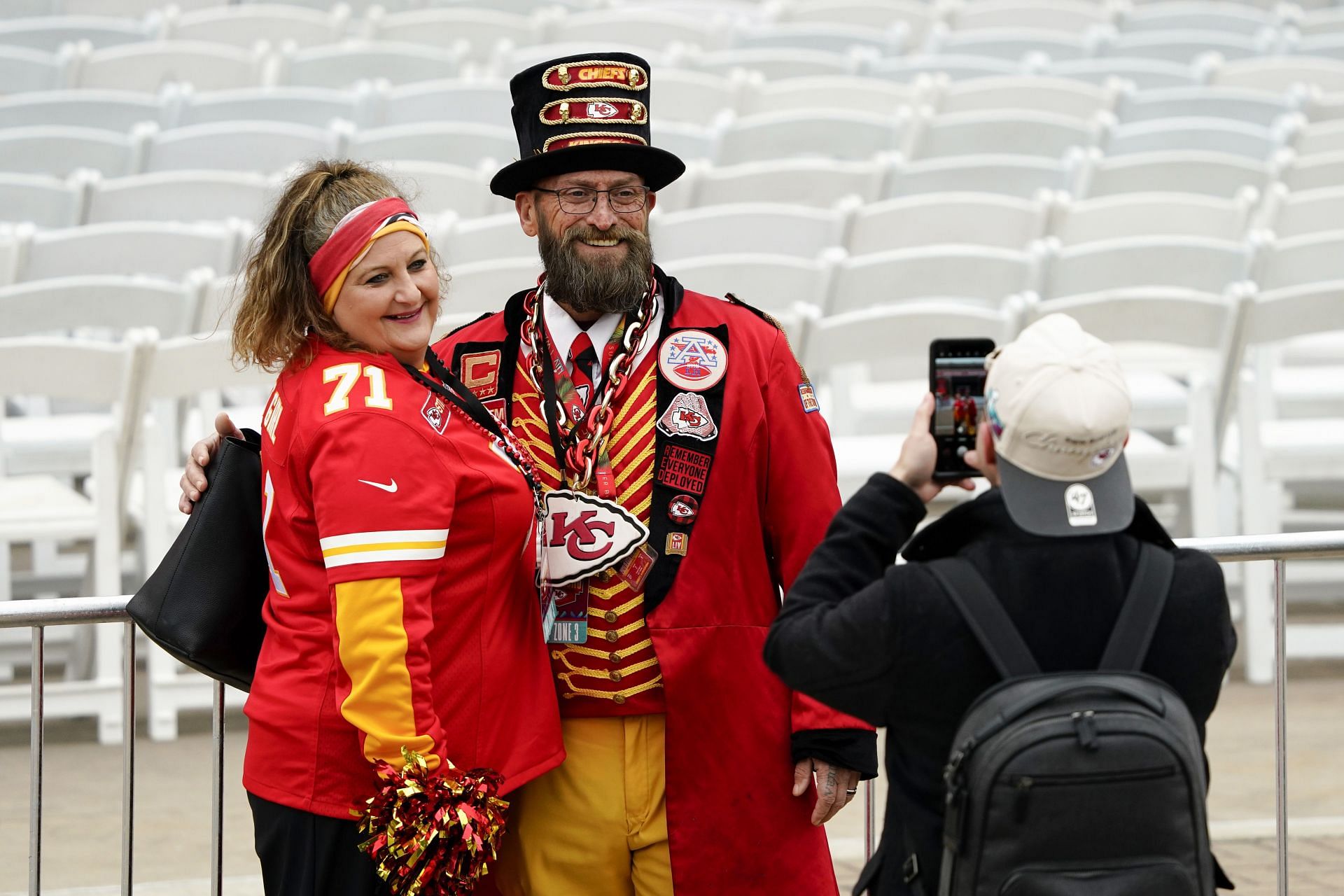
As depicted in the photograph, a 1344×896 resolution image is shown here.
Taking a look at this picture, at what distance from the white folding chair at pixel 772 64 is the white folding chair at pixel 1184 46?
2479 millimetres

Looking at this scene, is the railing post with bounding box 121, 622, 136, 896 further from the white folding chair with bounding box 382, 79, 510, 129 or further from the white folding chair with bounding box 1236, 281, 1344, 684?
the white folding chair with bounding box 382, 79, 510, 129

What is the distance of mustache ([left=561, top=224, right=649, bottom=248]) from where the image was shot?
2662mm

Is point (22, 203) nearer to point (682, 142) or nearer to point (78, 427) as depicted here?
point (78, 427)

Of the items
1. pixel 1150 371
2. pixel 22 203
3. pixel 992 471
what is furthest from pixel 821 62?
pixel 992 471

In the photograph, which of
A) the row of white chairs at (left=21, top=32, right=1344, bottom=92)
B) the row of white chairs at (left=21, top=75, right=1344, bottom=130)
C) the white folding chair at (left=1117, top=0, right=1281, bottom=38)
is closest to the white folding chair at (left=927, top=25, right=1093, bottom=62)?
the row of white chairs at (left=21, top=32, right=1344, bottom=92)

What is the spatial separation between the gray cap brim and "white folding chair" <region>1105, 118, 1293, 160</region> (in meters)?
7.12

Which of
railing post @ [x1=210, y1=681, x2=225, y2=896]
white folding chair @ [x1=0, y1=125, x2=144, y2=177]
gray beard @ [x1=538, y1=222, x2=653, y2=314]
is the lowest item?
railing post @ [x1=210, y1=681, x2=225, y2=896]

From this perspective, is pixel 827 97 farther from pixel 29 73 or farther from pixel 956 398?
pixel 956 398

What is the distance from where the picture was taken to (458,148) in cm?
795

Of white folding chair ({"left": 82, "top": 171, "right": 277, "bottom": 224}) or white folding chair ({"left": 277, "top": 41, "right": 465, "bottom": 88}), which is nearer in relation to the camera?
white folding chair ({"left": 82, "top": 171, "right": 277, "bottom": 224})

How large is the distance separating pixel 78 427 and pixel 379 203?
405cm

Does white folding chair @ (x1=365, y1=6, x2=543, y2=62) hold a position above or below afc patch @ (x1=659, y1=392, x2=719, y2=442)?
above

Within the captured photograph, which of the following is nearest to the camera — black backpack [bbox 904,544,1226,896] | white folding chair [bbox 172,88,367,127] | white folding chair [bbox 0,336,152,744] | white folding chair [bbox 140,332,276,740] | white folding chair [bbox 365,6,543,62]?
black backpack [bbox 904,544,1226,896]

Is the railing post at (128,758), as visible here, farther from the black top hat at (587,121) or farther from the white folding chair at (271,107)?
the white folding chair at (271,107)
